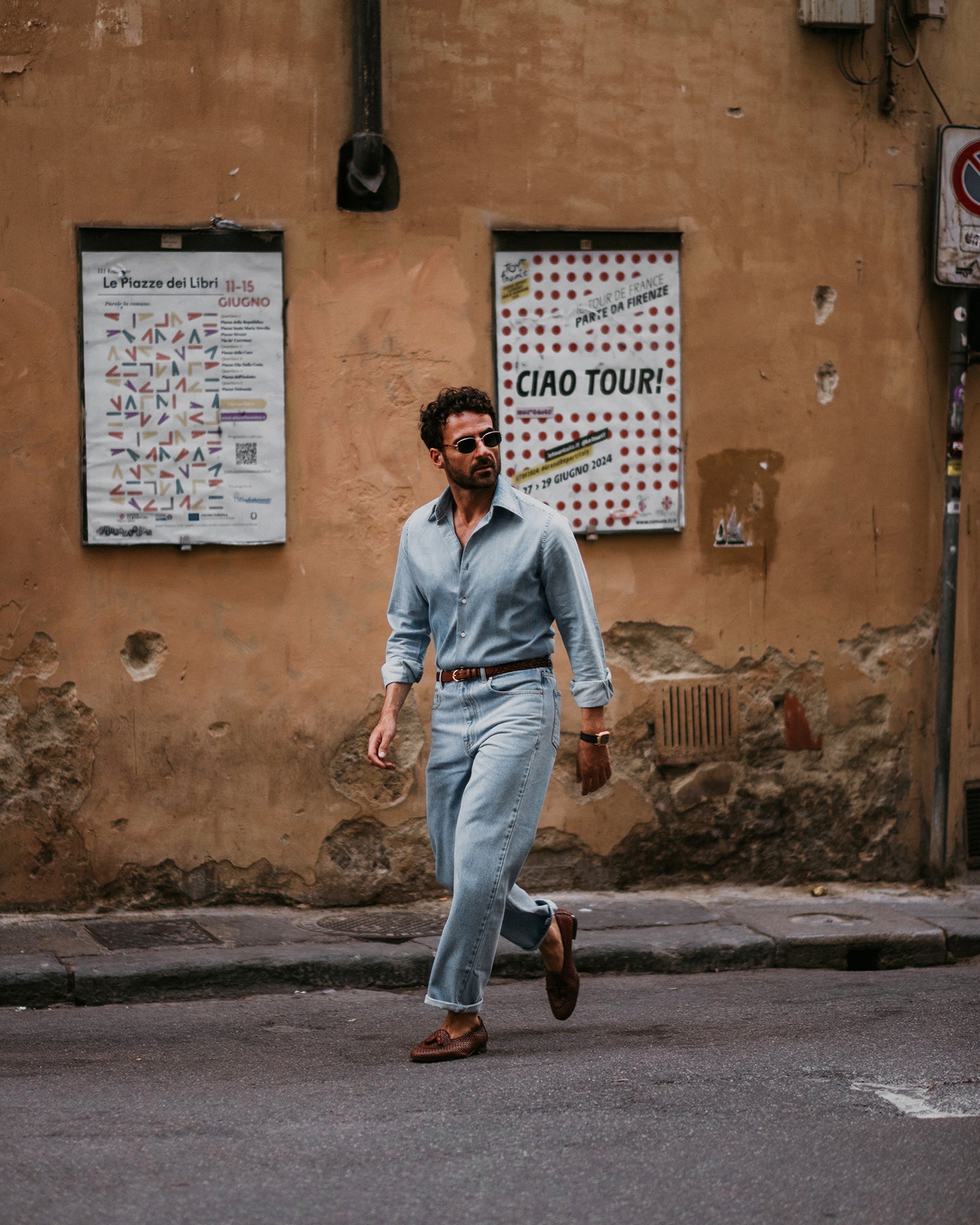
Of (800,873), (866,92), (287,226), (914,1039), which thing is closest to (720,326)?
(866,92)

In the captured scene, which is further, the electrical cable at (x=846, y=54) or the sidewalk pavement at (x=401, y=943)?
the electrical cable at (x=846, y=54)

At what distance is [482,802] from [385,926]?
213cm

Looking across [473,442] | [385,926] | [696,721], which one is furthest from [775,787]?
[473,442]

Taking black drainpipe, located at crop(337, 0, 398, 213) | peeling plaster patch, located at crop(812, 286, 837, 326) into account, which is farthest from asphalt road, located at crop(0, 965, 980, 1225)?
black drainpipe, located at crop(337, 0, 398, 213)

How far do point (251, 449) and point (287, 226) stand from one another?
39.1 inches

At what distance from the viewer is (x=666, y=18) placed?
7.38 meters

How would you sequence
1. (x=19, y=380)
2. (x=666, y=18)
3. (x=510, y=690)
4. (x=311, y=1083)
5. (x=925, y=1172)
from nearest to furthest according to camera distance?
(x=925, y=1172), (x=311, y=1083), (x=510, y=690), (x=19, y=380), (x=666, y=18)

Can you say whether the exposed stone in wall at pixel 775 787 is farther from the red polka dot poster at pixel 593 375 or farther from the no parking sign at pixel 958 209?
the no parking sign at pixel 958 209

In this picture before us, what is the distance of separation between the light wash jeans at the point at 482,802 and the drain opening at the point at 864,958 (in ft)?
7.13

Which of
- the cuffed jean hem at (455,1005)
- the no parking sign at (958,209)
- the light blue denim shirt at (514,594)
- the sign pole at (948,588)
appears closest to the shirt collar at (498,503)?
the light blue denim shirt at (514,594)

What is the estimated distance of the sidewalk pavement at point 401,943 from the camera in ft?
19.5

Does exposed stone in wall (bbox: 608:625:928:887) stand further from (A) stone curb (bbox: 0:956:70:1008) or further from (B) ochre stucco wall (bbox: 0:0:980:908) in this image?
(A) stone curb (bbox: 0:956:70:1008)

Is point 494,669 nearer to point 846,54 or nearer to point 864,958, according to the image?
point 864,958

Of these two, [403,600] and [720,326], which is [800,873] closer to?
[720,326]
